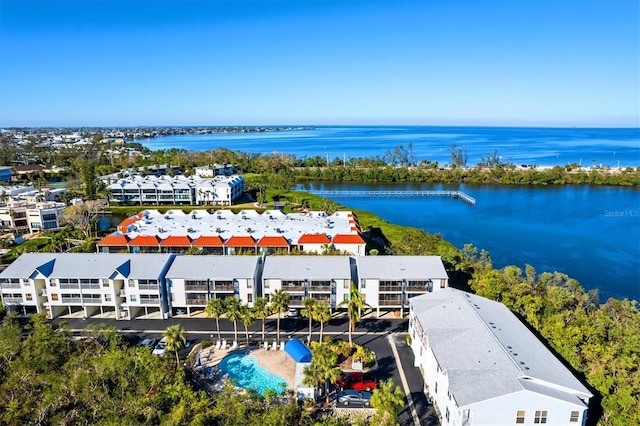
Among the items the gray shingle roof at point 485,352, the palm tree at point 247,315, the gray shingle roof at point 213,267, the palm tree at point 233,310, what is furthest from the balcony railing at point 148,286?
the gray shingle roof at point 485,352

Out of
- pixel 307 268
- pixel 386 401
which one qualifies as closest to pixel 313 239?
pixel 307 268

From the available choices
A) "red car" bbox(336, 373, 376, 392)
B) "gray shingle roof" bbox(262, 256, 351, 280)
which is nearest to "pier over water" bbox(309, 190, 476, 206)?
"gray shingle roof" bbox(262, 256, 351, 280)

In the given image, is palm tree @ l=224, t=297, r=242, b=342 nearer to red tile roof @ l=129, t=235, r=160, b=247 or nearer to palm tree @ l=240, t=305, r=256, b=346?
palm tree @ l=240, t=305, r=256, b=346

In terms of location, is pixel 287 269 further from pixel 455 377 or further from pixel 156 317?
pixel 455 377

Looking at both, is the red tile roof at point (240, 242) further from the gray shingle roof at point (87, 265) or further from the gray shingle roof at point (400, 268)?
the gray shingle roof at point (400, 268)

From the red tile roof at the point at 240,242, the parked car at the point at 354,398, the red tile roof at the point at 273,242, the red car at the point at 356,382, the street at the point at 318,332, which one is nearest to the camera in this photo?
the parked car at the point at 354,398

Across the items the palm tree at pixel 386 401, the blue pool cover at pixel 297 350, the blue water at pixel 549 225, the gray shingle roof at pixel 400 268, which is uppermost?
the gray shingle roof at pixel 400 268
